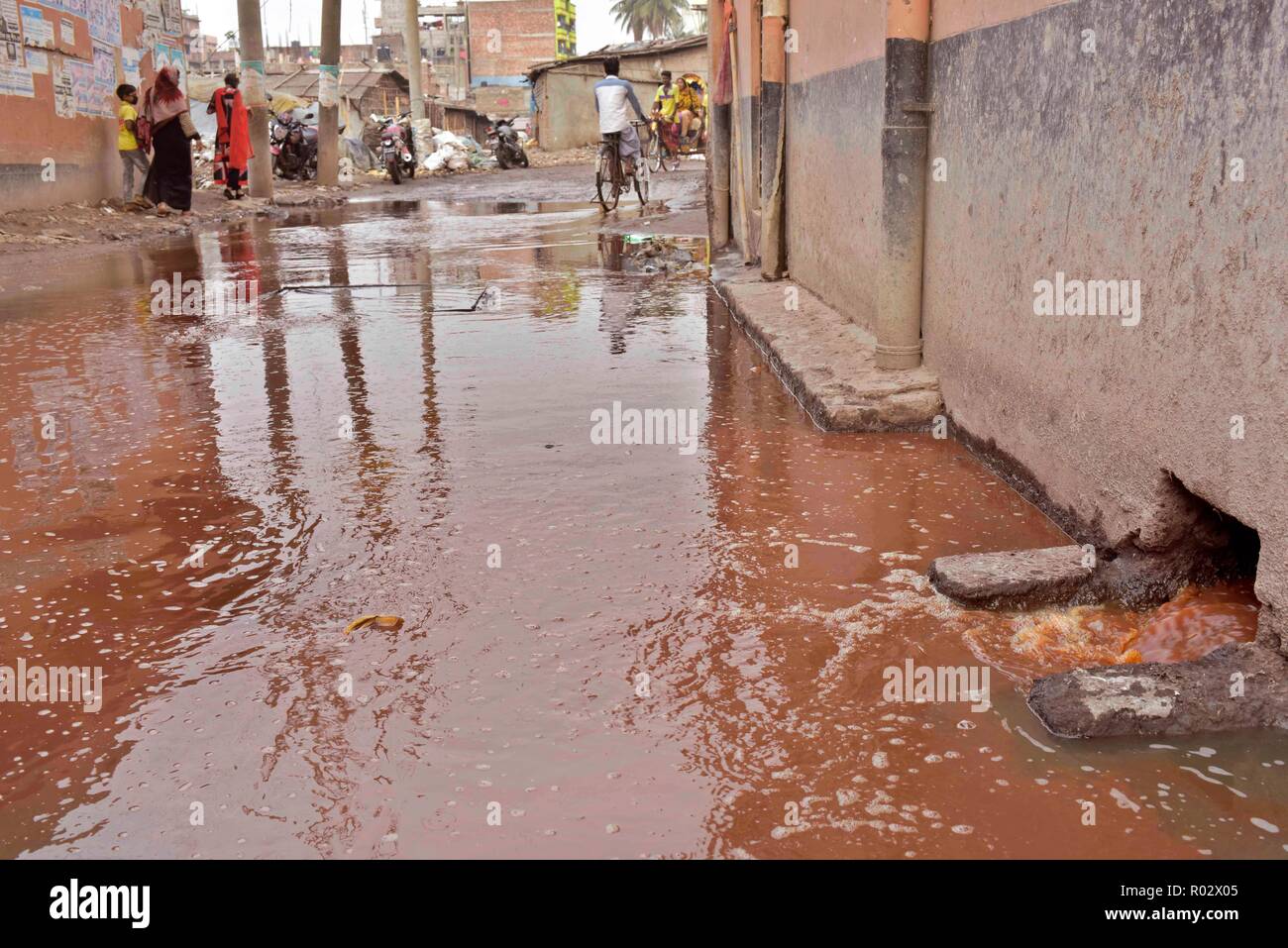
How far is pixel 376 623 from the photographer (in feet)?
9.71

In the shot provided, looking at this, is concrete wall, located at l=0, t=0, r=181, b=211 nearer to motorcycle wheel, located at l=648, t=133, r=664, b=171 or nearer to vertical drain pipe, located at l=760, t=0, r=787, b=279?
vertical drain pipe, located at l=760, t=0, r=787, b=279

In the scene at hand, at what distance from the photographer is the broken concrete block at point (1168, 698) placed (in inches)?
93.1

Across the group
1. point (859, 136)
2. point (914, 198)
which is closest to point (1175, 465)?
point (914, 198)

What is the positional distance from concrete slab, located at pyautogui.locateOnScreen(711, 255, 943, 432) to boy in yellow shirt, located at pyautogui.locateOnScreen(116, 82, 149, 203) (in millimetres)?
11345

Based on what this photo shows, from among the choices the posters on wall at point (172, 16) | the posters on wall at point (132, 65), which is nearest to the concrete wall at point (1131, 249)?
the posters on wall at point (132, 65)

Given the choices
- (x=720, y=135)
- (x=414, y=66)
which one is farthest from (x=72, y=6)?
(x=414, y=66)

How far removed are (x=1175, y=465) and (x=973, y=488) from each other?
3.87 feet

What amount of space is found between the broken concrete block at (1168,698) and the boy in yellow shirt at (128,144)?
1611cm

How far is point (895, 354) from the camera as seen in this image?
5.02m

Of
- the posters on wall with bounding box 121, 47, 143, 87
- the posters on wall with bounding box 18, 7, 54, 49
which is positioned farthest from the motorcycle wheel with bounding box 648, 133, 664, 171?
the posters on wall with bounding box 18, 7, 54, 49

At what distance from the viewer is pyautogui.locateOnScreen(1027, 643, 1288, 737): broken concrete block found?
237 centimetres

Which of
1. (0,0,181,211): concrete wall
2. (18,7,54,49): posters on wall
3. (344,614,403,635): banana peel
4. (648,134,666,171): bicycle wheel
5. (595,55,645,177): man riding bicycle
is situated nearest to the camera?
(344,614,403,635): banana peel

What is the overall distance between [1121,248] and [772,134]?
556cm

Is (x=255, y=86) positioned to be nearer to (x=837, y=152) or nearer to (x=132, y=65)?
(x=132, y=65)
